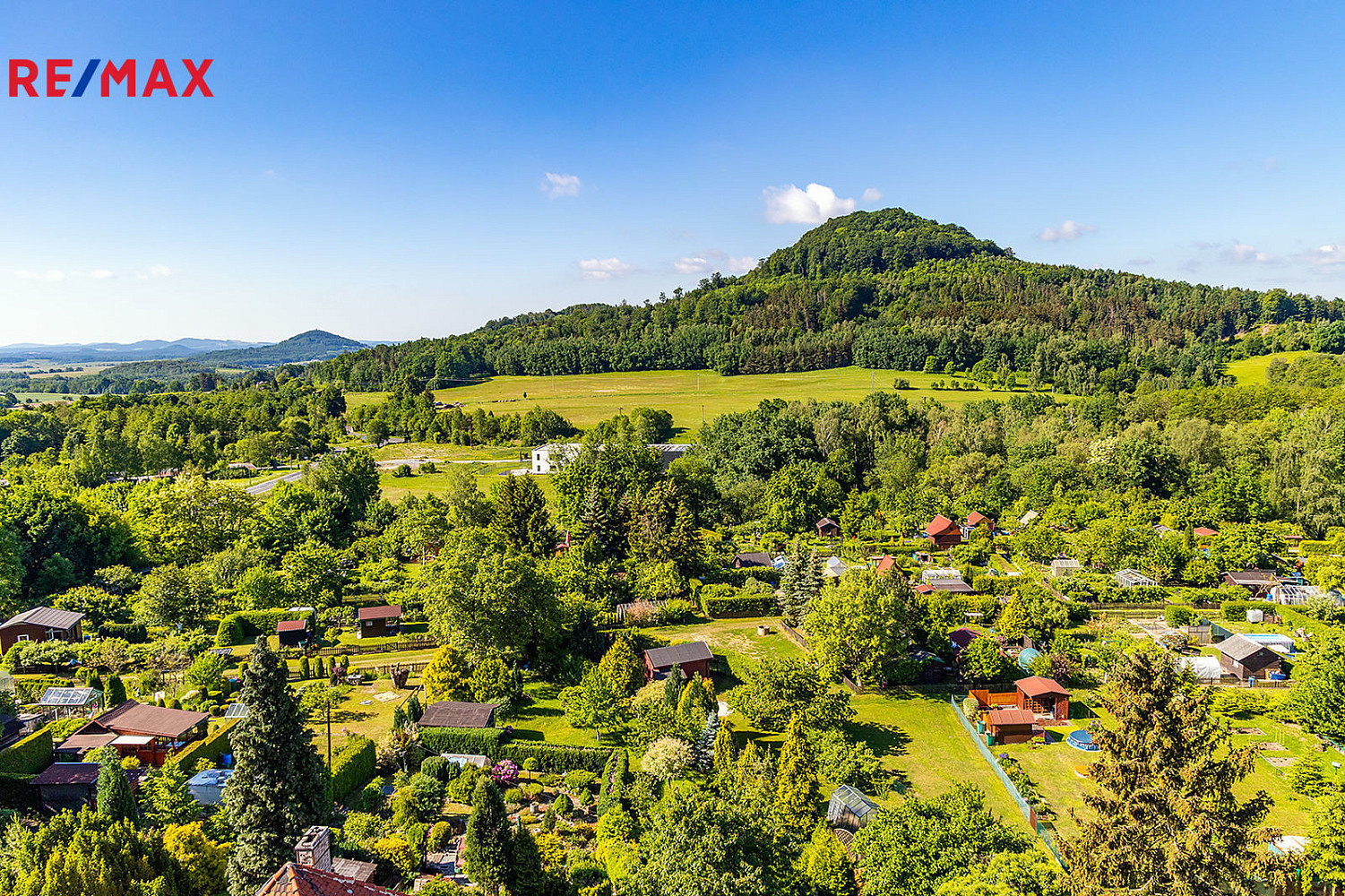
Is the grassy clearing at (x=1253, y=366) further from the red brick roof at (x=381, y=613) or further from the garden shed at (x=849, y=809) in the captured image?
the red brick roof at (x=381, y=613)

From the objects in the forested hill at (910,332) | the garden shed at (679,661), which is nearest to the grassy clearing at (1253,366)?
the forested hill at (910,332)

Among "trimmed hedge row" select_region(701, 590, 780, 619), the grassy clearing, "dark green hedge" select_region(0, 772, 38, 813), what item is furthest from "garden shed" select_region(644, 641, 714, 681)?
the grassy clearing

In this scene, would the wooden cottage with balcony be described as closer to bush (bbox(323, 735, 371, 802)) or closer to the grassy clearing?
bush (bbox(323, 735, 371, 802))

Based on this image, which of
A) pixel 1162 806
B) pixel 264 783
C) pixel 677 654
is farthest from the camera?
pixel 677 654

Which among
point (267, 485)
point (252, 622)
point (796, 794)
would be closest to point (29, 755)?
point (252, 622)

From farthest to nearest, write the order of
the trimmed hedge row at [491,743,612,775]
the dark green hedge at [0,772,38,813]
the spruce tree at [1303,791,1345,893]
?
the trimmed hedge row at [491,743,612,775] < the dark green hedge at [0,772,38,813] < the spruce tree at [1303,791,1345,893]

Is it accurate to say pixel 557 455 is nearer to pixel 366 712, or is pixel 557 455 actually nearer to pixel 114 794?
pixel 366 712
